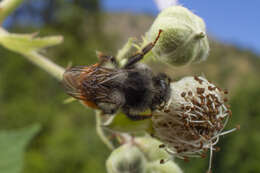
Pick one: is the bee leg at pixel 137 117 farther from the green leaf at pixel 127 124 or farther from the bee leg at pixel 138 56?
the bee leg at pixel 138 56

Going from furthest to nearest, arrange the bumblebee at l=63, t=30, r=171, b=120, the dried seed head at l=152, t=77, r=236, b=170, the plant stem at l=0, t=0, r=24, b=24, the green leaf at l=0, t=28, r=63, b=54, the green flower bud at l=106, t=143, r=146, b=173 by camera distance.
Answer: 1. the plant stem at l=0, t=0, r=24, b=24
2. the green leaf at l=0, t=28, r=63, b=54
3. the green flower bud at l=106, t=143, r=146, b=173
4. the dried seed head at l=152, t=77, r=236, b=170
5. the bumblebee at l=63, t=30, r=171, b=120

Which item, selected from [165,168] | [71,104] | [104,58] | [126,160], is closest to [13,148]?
[126,160]

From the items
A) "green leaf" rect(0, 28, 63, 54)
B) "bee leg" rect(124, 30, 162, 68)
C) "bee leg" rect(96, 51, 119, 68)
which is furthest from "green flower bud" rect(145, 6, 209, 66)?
"green leaf" rect(0, 28, 63, 54)

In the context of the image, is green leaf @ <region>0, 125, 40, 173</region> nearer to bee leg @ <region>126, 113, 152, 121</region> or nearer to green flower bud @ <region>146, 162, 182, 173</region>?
green flower bud @ <region>146, 162, 182, 173</region>

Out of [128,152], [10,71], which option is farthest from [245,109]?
[10,71]

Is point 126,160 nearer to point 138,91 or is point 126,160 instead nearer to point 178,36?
point 138,91

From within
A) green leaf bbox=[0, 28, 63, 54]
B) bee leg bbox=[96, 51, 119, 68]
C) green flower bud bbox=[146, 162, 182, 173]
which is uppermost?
green leaf bbox=[0, 28, 63, 54]
